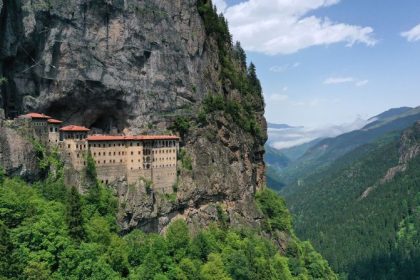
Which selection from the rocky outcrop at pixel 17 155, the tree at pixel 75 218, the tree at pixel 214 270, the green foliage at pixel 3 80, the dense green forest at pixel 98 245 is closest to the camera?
the dense green forest at pixel 98 245

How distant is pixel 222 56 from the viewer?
10856 cm

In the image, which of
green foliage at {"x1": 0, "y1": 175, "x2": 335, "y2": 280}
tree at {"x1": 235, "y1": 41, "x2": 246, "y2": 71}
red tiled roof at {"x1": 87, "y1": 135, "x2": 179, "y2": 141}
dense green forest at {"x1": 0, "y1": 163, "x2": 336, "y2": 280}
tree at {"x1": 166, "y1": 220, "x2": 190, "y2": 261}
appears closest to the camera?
green foliage at {"x1": 0, "y1": 175, "x2": 335, "y2": 280}

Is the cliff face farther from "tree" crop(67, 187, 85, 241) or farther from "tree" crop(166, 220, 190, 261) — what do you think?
"tree" crop(67, 187, 85, 241)

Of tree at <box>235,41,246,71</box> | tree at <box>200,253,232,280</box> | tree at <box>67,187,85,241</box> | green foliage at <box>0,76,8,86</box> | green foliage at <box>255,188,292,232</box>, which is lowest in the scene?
tree at <box>200,253,232,280</box>

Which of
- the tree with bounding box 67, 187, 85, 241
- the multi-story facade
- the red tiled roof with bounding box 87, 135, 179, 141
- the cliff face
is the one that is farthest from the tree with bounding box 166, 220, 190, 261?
the tree with bounding box 67, 187, 85, 241

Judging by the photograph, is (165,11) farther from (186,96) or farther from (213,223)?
(213,223)

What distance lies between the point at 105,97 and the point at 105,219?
20438mm

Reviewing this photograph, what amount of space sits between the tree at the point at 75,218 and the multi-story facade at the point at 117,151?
282 inches

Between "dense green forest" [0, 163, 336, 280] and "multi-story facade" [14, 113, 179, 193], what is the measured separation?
282 cm

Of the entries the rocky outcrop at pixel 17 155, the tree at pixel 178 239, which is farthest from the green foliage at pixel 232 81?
the rocky outcrop at pixel 17 155

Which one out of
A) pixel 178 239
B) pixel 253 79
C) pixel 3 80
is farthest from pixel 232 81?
pixel 3 80

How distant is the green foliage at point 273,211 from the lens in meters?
109

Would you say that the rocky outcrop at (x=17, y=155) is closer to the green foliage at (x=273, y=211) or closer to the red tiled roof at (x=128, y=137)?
the red tiled roof at (x=128, y=137)

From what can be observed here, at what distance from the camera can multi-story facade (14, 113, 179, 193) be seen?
7075cm
